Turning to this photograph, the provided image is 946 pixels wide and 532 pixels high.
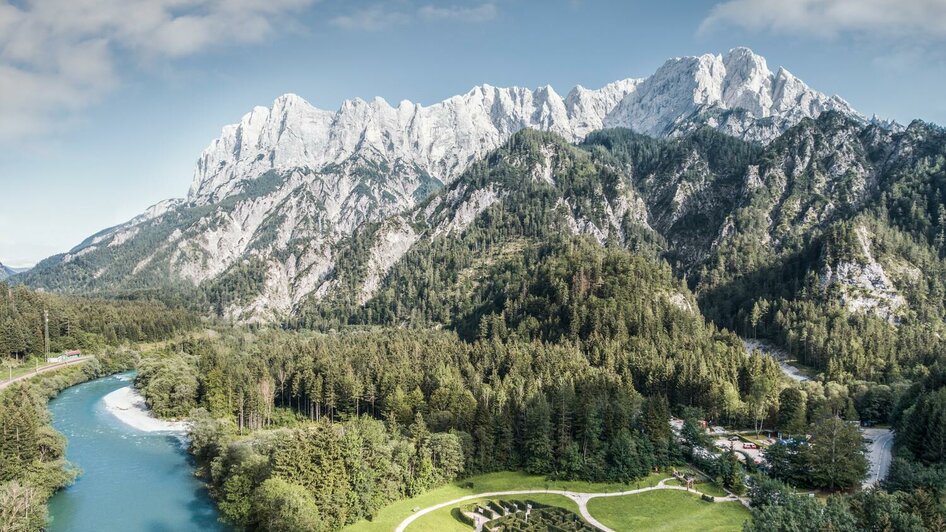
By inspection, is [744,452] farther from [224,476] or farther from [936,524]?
[224,476]

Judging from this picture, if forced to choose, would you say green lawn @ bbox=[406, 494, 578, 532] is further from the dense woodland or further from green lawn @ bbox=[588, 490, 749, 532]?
the dense woodland

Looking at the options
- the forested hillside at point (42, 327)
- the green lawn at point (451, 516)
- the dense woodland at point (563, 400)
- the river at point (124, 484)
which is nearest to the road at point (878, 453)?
the dense woodland at point (563, 400)

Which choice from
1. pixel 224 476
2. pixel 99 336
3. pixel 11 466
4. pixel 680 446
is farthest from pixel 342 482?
pixel 99 336

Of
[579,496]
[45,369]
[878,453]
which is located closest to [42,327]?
[45,369]

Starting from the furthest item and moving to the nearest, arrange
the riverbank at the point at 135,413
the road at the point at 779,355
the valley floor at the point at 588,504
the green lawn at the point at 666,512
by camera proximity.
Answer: the road at the point at 779,355 < the riverbank at the point at 135,413 < the valley floor at the point at 588,504 < the green lawn at the point at 666,512

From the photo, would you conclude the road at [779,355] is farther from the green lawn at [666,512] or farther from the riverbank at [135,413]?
the riverbank at [135,413]

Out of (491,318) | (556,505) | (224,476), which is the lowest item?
(556,505)

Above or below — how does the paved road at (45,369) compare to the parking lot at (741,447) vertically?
above
